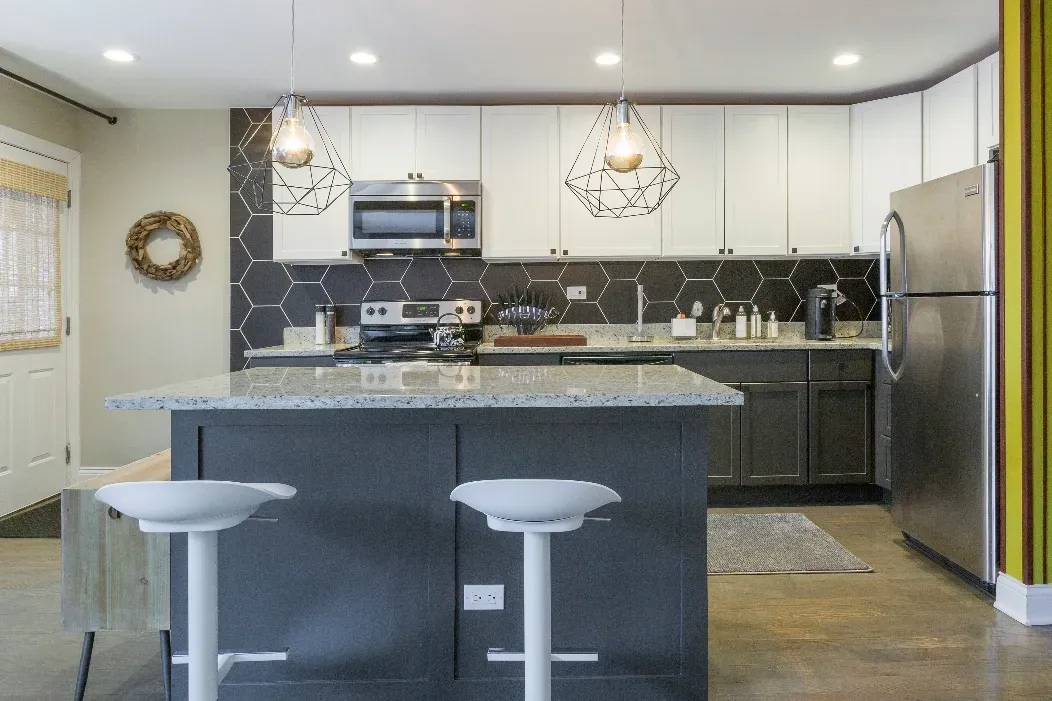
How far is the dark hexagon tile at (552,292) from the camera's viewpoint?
4.66m

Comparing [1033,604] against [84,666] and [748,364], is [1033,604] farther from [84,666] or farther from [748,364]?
[84,666]

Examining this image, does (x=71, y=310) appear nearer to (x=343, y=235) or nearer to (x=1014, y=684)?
(x=343, y=235)

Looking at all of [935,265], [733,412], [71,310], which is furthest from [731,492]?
[71,310]

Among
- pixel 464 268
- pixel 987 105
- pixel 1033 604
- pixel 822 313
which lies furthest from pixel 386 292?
pixel 1033 604

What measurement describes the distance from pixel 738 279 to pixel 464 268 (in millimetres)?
1761

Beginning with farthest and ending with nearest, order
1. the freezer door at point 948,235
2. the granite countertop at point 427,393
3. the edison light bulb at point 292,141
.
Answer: the freezer door at point 948,235
the edison light bulb at point 292,141
the granite countertop at point 427,393

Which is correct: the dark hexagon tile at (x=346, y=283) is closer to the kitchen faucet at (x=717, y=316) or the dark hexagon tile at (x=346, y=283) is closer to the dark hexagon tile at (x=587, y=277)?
the dark hexagon tile at (x=587, y=277)

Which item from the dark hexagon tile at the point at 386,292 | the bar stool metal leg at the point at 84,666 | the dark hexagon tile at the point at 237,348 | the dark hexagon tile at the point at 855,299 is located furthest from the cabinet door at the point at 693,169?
the bar stool metal leg at the point at 84,666

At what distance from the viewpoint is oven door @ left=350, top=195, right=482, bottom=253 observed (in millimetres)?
4238

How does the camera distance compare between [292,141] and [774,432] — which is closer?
[292,141]

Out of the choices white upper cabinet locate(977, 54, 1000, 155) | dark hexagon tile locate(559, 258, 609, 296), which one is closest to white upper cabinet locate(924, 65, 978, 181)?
white upper cabinet locate(977, 54, 1000, 155)

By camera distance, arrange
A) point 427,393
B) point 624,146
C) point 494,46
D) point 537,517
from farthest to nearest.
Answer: point 494,46 < point 624,146 < point 427,393 < point 537,517

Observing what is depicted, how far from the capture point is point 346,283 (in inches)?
183

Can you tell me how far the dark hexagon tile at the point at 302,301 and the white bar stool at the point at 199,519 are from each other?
3076 millimetres
